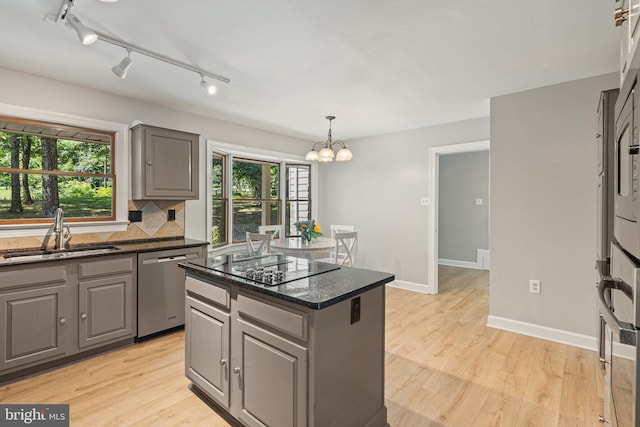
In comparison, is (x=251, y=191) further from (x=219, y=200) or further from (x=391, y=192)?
(x=391, y=192)

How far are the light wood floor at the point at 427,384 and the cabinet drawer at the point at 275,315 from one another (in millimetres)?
809

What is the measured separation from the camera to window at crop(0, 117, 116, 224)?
276 centimetres

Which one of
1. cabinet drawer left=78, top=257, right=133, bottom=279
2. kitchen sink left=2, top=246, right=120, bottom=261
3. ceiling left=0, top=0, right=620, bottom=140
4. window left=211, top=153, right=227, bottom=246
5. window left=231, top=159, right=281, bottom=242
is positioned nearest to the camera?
ceiling left=0, top=0, right=620, bottom=140

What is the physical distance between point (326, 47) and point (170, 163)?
82.5 inches

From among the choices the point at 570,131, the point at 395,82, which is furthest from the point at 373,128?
the point at 570,131

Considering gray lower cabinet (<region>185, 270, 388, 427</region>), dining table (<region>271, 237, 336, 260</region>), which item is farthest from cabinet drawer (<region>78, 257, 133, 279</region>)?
dining table (<region>271, 237, 336, 260</region>)

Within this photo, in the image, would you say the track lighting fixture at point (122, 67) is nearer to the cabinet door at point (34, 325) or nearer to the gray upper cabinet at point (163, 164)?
the gray upper cabinet at point (163, 164)

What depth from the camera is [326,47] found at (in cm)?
232

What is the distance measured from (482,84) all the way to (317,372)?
2.98 metres

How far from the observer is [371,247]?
17.4ft

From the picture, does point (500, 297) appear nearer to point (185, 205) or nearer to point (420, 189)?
point (420, 189)

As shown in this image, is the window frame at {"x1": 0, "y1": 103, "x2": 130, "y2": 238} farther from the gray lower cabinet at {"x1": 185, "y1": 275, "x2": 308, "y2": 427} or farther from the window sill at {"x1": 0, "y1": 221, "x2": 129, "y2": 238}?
the gray lower cabinet at {"x1": 185, "y1": 275, "x2": 308, "y2": 427}

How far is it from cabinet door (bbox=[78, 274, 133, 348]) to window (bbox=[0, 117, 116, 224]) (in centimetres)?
83

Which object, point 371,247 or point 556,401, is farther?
point 371,247
